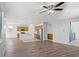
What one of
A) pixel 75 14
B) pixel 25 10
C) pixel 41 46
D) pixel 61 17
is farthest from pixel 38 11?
pixel 41 46

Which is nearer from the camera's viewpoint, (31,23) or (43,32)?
(31,23)

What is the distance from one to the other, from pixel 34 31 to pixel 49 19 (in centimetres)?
59

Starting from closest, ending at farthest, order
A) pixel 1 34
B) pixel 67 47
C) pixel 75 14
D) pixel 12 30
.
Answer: pixel 1 34 → pixel 12 30 → pixel 75 14 → pixel 67 47

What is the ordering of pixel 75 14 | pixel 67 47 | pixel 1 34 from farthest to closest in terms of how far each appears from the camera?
pixel 67 47 → pixel 75 14 → pixel 1 34

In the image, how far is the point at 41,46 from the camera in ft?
23.0

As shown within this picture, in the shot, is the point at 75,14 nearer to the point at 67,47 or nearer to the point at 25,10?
the point at 25,10

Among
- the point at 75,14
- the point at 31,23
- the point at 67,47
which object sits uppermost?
the point at 75,14

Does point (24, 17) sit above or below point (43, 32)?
above

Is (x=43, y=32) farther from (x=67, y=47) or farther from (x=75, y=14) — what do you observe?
(x=67, y=47)

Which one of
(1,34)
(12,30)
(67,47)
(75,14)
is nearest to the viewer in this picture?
(1,34)

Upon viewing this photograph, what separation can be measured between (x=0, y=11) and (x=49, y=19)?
1541 millimetres

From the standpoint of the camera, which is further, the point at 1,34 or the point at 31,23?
the point at 31,23

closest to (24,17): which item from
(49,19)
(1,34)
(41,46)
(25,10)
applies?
(25,10)

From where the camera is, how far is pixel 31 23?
4602 mm
